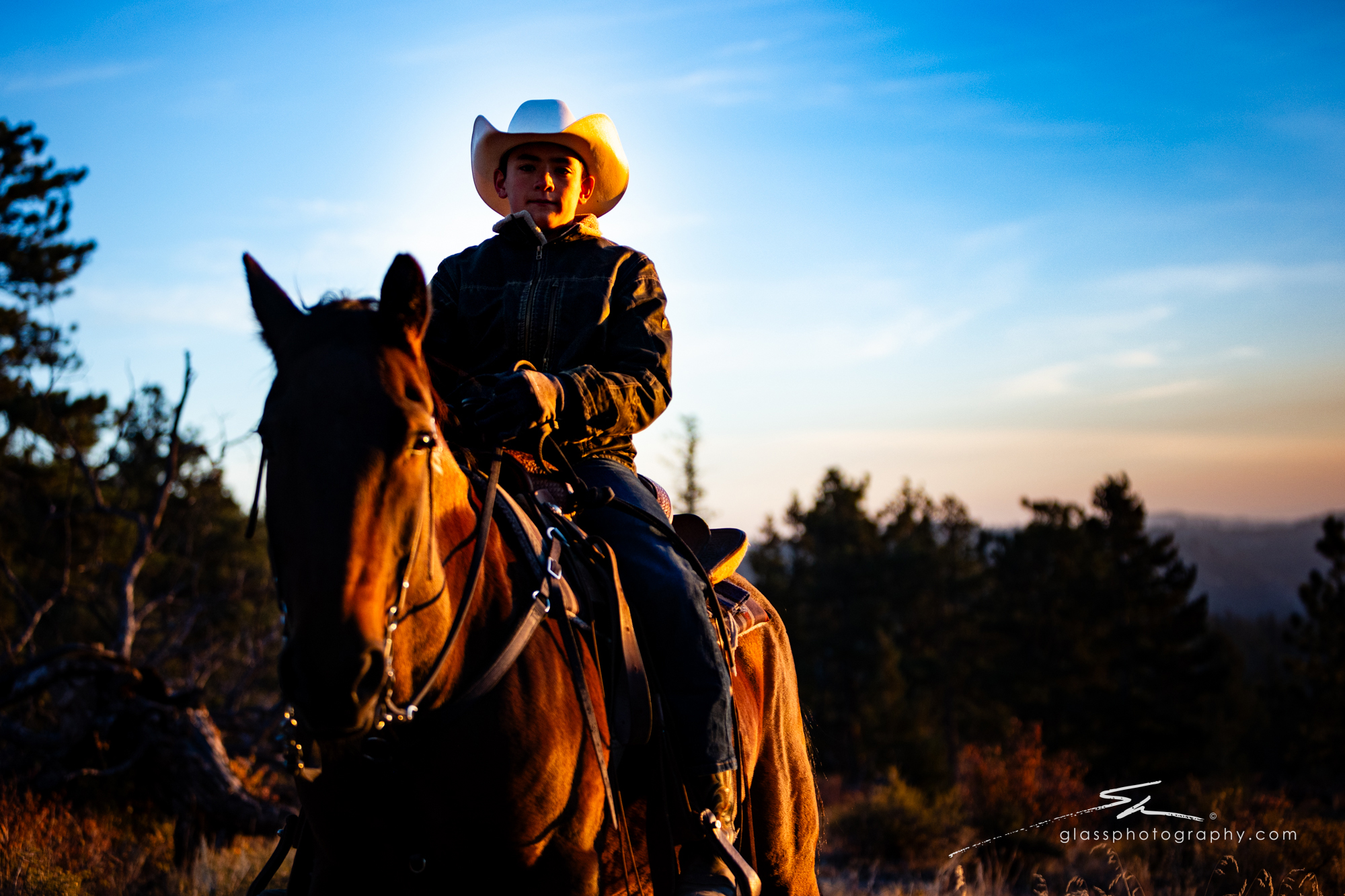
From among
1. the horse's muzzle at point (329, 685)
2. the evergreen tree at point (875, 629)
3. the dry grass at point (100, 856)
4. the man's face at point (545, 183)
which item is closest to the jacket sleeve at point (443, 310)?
the man's face at point (545, 183)

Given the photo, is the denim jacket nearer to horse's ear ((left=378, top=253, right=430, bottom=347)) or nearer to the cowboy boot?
horse's ear ((left=378, top=253, right=430, bottom=347))

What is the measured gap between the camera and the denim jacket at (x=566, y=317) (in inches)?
131

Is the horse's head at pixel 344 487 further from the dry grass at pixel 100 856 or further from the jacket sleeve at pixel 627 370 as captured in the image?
the dry grass at pixel 100 856

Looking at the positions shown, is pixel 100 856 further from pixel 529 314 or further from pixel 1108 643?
pixel 1108 643

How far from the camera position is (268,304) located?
223 centimetres

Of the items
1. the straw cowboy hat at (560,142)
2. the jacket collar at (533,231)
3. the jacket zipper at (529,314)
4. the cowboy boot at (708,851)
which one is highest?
the straw cowboy hat at (560,142)

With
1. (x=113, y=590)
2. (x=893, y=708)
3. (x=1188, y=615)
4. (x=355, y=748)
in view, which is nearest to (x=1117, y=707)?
(x=1188, y=615)

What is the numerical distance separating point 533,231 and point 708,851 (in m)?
2.38

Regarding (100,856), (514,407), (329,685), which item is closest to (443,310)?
(514,407)

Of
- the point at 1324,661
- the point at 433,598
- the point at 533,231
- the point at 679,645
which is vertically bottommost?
the point at 1324,661

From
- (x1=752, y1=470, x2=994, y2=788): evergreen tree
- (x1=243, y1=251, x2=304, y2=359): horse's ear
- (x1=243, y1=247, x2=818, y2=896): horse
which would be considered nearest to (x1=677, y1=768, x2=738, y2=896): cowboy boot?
(x1=243, y1=247, x2=818, y2=896): horse

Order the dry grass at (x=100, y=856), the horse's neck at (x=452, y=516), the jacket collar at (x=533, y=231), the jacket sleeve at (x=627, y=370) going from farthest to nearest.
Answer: the dry grass at (x=100, y=856)
the jacket collar at (x=533, y=231)
the jacket sleeve at (x=627, y=370)
the horse's neck at (x=452, y=516)

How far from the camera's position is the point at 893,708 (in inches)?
1120

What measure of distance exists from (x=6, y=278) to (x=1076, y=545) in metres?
31.5
